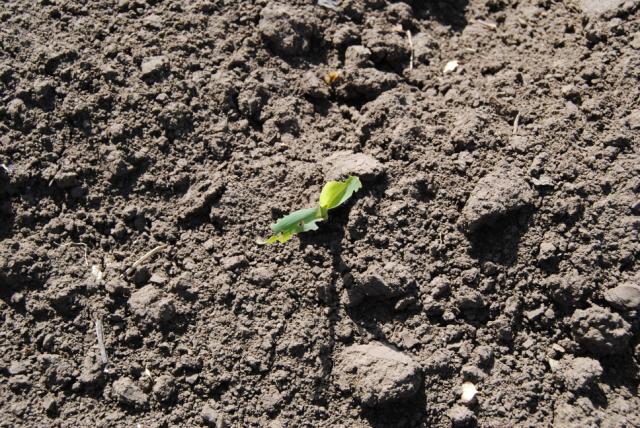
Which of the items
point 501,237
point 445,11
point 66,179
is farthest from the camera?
point 445,11

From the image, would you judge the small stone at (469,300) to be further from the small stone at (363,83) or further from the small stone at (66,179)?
the small stone at (66,179)

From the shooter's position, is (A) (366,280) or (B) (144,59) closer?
(A) (366,280)

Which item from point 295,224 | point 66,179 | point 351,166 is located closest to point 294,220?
point 295,224

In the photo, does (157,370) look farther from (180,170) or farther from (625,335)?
(625,335)

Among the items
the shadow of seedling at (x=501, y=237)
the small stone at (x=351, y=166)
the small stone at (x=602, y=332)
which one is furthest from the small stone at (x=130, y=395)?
the small stone at (x=602, y=332)

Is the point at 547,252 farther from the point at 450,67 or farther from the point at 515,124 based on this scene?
the point at 450,67

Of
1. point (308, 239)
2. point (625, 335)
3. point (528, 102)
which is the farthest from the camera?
point (528, 102)

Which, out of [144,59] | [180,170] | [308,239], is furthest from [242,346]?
[144,59]
